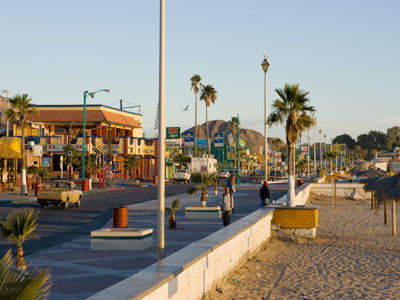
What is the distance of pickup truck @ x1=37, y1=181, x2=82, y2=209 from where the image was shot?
30641mm

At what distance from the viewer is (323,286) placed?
12914 mm

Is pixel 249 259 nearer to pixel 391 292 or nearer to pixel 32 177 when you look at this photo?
pixel 391 292

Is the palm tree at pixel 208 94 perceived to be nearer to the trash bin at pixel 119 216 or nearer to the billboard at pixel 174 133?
the billboard at pixel 174 133

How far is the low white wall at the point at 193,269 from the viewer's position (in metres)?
6.91

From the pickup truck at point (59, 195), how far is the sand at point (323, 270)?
14.9 meters

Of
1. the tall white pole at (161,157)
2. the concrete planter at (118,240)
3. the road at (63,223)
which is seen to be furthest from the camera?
the road at (63,223)

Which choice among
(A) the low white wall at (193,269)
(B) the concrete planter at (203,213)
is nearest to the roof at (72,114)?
(B) the concrete planter at (203,213)

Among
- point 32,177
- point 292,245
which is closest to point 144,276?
point 292,245

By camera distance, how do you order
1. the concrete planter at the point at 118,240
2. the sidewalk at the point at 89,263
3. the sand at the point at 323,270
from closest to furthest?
1. the sidewalk at the point at 89,263
2. the sand at the point at 323,270
3. the concrete planter at the point at 118,240

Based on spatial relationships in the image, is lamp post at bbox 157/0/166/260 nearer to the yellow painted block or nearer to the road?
the road

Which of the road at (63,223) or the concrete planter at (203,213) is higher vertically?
the concrete planter at (203,213)

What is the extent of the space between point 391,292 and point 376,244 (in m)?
8.79

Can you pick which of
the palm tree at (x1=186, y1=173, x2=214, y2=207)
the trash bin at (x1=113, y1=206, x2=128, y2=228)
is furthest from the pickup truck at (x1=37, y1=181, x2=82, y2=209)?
the trash bin at (x1=113, y1=206, x2=128, y2=228)

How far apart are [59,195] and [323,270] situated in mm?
19367
